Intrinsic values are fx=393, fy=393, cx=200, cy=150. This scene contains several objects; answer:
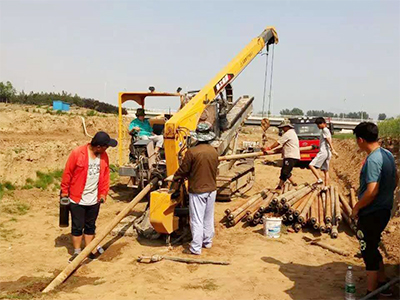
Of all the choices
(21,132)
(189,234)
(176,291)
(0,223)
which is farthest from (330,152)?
(21,132)

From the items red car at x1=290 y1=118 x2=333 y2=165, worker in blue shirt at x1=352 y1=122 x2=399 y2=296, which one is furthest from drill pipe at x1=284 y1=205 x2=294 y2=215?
red car at x1=290 y1=118 x2=333 y2=165

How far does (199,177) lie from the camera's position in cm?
668

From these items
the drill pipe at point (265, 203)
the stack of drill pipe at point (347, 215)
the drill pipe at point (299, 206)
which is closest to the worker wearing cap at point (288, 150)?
the drill pipe at point (265, 203)

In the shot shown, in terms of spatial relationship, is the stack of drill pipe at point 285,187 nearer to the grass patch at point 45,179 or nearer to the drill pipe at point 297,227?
the drill pipe at point 297,227

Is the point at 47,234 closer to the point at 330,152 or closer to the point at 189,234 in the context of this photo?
the point at 189,234

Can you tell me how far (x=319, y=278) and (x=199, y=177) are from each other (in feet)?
7.99

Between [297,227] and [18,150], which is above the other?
[18,150]

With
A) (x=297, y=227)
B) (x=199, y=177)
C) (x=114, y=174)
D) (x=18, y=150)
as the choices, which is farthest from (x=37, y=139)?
(x=297, y=227)

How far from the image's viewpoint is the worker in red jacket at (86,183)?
6.38m

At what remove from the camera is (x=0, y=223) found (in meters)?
8.81

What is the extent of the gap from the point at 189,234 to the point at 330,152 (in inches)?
202

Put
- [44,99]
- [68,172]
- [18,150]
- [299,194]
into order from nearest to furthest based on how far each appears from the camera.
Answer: [68,172] < [299,194] < [18,150] < [44,99]

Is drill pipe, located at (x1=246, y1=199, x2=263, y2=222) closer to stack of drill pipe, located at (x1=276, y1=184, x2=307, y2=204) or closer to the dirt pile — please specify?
stack of drill pipe, located at (x1=276, y1=184, x2=307, y2=204)

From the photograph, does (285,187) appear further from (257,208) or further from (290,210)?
(290,210)
